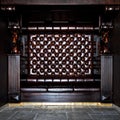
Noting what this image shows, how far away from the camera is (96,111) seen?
13.2 feet

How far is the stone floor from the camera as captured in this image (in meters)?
3.52

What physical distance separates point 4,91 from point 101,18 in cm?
229

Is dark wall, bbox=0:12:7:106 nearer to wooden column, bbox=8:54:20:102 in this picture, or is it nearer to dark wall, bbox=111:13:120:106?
wooden column, bbox=8:54:20:102

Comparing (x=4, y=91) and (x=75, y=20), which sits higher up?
(x=75, y=20)

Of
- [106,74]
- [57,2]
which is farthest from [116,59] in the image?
[57,2]

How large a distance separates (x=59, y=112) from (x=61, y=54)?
5.47ft

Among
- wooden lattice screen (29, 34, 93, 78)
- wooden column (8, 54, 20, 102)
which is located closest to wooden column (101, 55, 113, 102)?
wooden lattice screen (29, 34, 93, 78)

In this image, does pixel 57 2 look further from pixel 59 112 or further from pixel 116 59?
pixel 59 112

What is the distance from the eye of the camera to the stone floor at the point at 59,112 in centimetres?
352

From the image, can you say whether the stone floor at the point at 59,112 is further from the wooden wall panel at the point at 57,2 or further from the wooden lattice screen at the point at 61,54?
the wooden wall panel at the point at 57,2

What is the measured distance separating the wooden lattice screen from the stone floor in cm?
98

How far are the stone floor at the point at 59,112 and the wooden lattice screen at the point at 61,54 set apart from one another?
978 mm

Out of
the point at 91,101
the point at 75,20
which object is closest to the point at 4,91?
the point at 91,101

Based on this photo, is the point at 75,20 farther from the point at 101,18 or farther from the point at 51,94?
the point at 51,94
